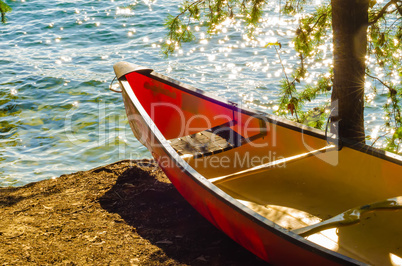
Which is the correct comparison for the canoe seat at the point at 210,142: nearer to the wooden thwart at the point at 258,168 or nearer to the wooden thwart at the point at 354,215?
the wooden thwart at the point at 258,168

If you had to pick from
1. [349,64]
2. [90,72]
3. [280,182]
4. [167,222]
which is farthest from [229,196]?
[90,72]

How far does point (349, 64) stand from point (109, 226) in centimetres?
302

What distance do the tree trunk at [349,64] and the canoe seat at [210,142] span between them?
3.81 feet

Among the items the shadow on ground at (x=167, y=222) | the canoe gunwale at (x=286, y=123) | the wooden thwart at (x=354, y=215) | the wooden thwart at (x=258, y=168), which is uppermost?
the canoe gunwale at (x=286, y=123)

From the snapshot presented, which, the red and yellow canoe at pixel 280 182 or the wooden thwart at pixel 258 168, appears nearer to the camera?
the red and yellow canoe at pixel 280 182

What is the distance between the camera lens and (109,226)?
4289mm

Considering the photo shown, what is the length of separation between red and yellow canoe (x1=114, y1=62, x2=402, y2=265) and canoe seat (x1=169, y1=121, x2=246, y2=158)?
12 millimetres

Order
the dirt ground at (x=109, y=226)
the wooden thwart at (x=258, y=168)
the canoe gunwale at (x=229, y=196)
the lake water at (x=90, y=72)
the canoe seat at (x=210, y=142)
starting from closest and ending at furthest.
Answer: the canoe gunwale at (x=229, y=196)
the dirt ground at (x=109, y=226)
the wooden thwart at (x=258, y=168)
the canoe seat at (x=210, y=142)
the lake water at (x=90, y=72)

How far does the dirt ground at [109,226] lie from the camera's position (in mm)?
3770

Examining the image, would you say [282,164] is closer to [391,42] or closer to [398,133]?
[398,133]

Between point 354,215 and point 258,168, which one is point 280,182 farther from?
point 354,215

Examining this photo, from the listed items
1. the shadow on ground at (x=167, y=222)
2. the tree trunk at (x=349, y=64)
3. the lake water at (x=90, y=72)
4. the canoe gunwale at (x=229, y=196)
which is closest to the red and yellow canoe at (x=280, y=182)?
the canoe gunwale at (x=229, y=196)

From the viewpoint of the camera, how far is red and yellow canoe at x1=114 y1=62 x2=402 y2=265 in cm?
341

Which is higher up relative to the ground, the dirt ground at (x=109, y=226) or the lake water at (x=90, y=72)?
the lake water at (x=90, y=72)
